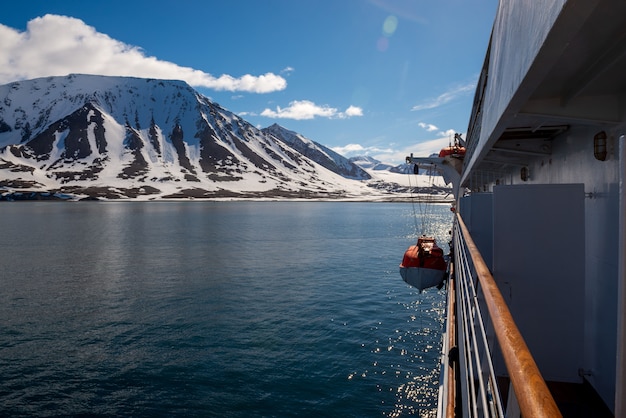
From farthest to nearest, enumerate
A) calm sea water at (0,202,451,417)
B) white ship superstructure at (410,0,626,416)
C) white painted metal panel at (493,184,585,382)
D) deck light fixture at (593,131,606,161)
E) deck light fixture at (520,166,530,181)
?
calm sea water at (0,202,451,417) → deck light fixture at (520,166,530,181) → deck light fixture at (593,131,606,161) → white painted metal panel at (493,184,585,382) → white ship superstructure at (410,0,626,416)

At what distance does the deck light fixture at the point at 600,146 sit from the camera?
5.98 m

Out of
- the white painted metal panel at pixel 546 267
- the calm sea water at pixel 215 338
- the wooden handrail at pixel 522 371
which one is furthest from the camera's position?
the calm sea water at pixel 215 338

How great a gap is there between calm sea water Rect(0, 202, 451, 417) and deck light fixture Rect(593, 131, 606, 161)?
30.3 feet

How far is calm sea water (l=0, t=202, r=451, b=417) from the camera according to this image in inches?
494

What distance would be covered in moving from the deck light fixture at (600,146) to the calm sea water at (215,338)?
9250 mm

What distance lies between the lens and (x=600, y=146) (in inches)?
237

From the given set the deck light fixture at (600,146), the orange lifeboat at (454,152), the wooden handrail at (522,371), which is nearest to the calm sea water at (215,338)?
the deck light fixture at (600,146)

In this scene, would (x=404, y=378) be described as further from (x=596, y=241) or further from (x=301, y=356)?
(x=596, y=241)

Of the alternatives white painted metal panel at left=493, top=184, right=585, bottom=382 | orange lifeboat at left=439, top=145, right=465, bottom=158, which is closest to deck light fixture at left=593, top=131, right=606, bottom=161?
white painted metal panel at left=493, top=184, right=585, bottom=382

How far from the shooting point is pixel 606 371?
5805 millimetres

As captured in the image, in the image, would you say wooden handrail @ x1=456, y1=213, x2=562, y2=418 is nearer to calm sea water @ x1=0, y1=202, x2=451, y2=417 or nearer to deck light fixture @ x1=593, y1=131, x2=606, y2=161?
deck light fixture @ x1=593, y1=131, x2=606, y2=161

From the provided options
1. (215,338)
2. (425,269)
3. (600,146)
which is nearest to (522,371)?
(600,146)

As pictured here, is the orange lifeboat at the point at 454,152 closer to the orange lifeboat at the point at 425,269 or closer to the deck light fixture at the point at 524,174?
the orange lifeboat at the point at 425,269

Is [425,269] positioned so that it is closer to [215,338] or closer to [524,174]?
[524,174]
